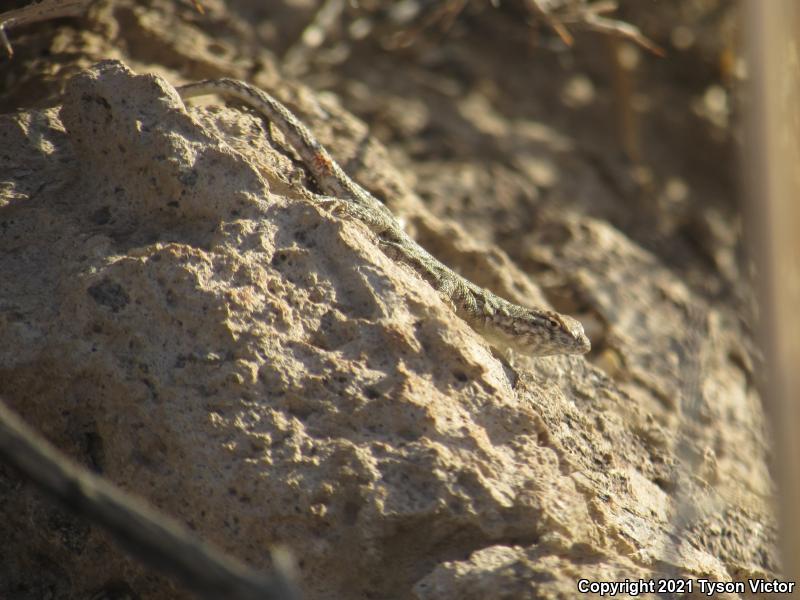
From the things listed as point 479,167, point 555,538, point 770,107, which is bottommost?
point 479,167

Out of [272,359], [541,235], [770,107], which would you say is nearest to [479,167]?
[541,235]

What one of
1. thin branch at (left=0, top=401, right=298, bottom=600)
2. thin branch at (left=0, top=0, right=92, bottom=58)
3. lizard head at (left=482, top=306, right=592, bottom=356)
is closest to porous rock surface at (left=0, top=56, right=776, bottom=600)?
lizard head at (left=482, top=306, right=592, bottom=356)

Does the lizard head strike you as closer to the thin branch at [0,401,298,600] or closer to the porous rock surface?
the porous rock surface

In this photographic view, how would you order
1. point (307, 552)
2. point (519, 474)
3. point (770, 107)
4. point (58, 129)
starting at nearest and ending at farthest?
point (770, 107)
point (307, 552)
point (519, 474)
point (58, 129)

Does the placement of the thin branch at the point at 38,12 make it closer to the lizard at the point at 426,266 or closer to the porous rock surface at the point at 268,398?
the porous rock surface at the point at 268,398

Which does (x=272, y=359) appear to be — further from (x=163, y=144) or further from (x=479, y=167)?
(x=479, y=167)
